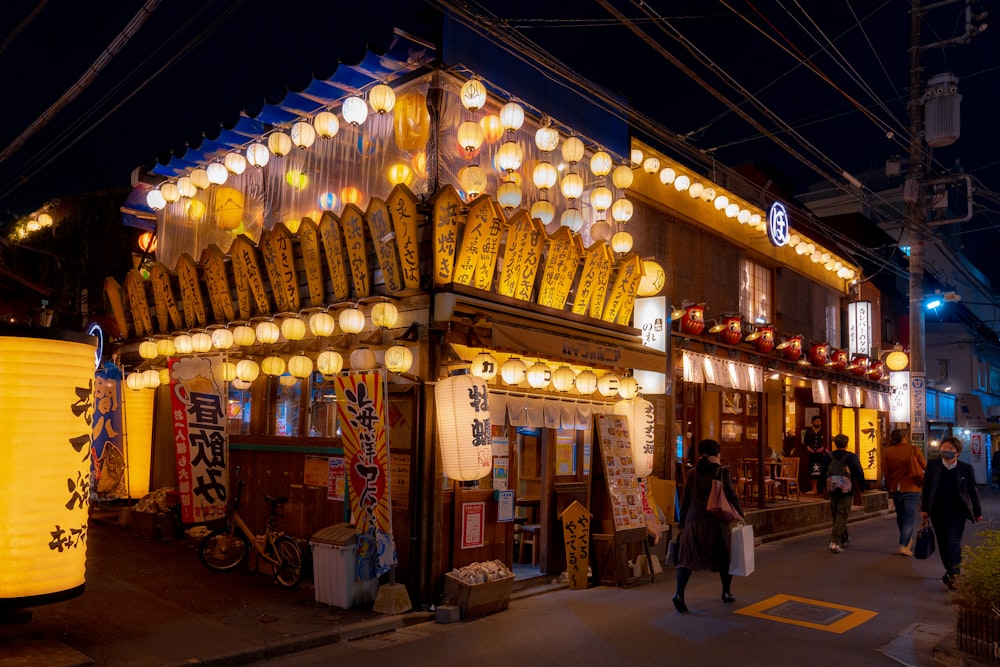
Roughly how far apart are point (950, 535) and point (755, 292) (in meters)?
11.4

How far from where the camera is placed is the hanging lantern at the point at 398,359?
10.8 metres

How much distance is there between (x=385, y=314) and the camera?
1116 cm

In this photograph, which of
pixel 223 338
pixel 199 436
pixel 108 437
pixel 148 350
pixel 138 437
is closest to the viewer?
pixel 199 436

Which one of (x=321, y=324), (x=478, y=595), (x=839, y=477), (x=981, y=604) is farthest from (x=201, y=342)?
(x=839, y=477)

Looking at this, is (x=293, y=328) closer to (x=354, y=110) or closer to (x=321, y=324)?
(x=321, y=324)

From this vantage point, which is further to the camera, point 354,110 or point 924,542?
point 354,110

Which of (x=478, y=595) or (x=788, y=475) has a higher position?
(x=788, y=475)

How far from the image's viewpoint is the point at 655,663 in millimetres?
7996

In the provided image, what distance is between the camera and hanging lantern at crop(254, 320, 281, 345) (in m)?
13.2

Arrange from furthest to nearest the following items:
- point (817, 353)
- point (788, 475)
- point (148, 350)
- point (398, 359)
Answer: point (817, 353), point (788, 475), point (148, 350), point (398, 359)

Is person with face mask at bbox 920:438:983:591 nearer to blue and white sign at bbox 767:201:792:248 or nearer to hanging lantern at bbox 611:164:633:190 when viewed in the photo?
hanging lantern at bbox 611:164:633:190

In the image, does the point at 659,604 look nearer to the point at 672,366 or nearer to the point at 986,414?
the point at 672,366

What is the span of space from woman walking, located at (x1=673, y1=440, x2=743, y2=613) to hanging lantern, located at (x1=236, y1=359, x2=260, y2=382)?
810 cm

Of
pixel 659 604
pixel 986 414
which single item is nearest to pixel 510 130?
pixel 659 604
